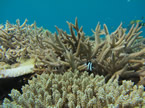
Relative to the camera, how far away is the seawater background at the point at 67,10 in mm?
100037

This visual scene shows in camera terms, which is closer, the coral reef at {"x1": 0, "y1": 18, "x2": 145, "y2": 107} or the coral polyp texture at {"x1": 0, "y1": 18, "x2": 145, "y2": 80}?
the coral reef at {"x1": 0, "y1": 18, "x2": 145, "y2": 107}

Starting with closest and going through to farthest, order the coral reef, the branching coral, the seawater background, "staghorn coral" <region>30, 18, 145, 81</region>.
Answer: the coral reef, "staghorn coral" <region>30, 18, 145, 81</region>, the branching coral, the seawater background

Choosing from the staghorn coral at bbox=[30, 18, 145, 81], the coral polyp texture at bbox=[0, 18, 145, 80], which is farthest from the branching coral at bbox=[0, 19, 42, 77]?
the staghorn coral at bbox=[30, 18, 145, 81]

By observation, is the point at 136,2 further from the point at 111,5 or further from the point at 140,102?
the point at 140,102

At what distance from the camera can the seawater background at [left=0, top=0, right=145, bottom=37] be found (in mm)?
100037

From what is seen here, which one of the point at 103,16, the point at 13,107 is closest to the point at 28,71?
the point at 13,107

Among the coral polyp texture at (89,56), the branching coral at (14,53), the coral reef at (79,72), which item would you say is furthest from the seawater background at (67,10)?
the coral reef at (79,72)

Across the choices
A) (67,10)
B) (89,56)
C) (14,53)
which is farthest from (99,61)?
(67,10)

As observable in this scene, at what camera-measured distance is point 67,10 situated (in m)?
119

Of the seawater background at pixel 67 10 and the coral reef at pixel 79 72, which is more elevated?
the seawater background at pixel 67 10

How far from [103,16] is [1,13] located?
10990 centimetres

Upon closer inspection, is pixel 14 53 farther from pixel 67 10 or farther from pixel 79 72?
pixel 67 10

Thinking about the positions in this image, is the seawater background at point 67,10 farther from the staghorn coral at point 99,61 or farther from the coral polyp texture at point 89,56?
the staghorn coral at point 99,61

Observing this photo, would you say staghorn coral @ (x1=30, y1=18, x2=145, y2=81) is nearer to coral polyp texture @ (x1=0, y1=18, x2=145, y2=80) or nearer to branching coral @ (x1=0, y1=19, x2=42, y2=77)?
coral polyp texture @ (x1=0, y1=18, x2=145, y2=80)
